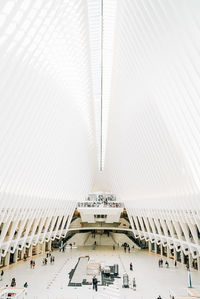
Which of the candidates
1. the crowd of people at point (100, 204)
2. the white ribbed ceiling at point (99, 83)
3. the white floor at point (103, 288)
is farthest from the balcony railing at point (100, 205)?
the white ribbed ceiling at point (99, 83)

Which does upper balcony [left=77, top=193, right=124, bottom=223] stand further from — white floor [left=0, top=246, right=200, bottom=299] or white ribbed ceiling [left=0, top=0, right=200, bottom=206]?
white ribbed ceiling [left=0, top=0, right=200, bottom=206]

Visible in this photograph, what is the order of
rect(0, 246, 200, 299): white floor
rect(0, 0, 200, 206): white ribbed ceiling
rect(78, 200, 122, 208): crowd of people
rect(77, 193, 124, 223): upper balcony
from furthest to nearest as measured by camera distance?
rect(78, 200, 122, 208): crowd of people < rect(77, 193, 124, 223): upper balcony < rect(0, 246, 200, 299): white floor < rect(0, 0, 200, 206): white ribbed ceiling

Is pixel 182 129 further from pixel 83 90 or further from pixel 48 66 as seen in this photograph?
pixel 83 90

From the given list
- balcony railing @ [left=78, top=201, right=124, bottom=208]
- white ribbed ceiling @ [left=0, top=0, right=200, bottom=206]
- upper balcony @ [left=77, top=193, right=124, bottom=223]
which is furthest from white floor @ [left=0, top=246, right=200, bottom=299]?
balcony railing @ [left=78, top=201, right=124, bottom=208]

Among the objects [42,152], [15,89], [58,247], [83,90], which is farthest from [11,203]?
[58,247]

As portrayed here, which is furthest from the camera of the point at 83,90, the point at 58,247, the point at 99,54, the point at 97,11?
the point at 58,247

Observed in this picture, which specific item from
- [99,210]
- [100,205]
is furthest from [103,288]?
[100,205]

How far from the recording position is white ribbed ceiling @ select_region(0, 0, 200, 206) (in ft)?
26.5

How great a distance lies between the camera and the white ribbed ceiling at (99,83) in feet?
26.5

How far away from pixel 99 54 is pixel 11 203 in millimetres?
11227

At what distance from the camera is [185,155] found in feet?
37.1

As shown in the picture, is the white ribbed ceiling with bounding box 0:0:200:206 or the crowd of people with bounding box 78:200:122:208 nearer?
the white ribbed ceiling with bounding box 0:0:200:206

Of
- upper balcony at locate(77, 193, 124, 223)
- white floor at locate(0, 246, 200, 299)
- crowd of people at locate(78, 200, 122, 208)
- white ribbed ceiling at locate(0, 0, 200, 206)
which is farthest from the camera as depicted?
crowd of people at locate(78, 200, 122, 208)

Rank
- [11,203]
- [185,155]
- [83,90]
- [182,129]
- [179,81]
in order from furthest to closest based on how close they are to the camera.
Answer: [83,90]
[11,203]
[185,155]
[182,129]
[179,81]
